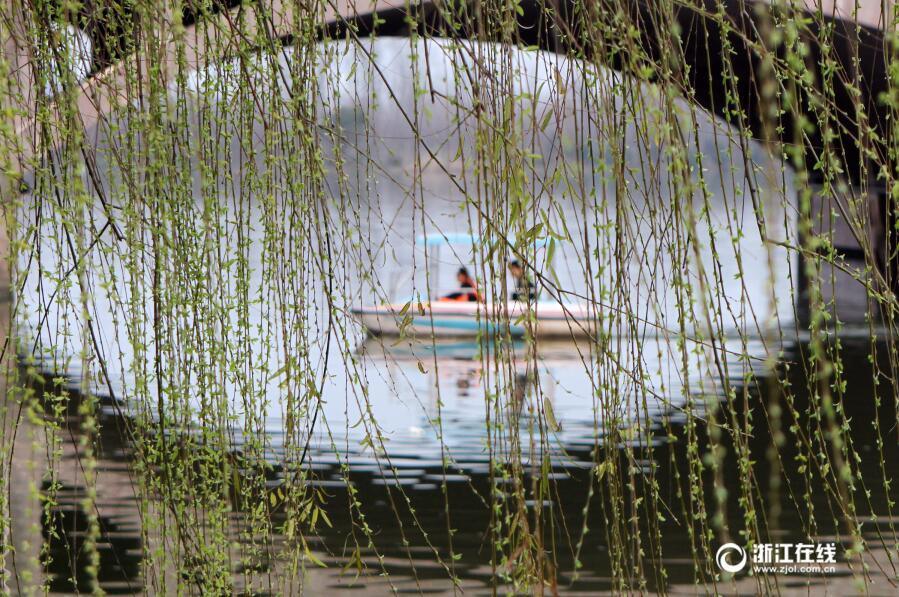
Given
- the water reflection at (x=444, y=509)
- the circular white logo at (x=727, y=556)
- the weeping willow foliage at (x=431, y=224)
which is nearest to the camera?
the weeping willow foliage at (x=431, y=224)

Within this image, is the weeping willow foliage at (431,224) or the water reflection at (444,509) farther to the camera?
the water reflection at (444,509)

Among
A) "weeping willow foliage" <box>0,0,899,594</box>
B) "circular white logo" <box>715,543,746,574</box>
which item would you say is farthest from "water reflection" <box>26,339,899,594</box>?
"weeping willow foliage" <box>0,0,899,594</box>

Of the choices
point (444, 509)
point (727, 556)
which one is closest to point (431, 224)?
point (727, 556)

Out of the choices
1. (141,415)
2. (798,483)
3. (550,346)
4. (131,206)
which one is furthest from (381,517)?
(550,346)

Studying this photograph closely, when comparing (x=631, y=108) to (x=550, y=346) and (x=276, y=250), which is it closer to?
(x=276, y=250)

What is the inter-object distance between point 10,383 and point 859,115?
104cm

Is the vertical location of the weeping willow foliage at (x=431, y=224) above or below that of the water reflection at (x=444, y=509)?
above

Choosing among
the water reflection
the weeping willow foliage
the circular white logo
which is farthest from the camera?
the water reflection

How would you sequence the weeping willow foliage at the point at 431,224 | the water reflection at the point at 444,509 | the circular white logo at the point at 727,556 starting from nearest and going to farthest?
the weeping willow foliage at the point at 431,224, the circular white logo at the point at 727,556, the water reflection at the point at 444,509

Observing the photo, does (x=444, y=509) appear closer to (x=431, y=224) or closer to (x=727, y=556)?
(x=727, y=556)

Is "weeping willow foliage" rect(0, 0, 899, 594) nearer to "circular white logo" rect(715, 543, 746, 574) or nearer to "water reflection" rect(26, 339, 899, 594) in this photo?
"circular white logo" rect(715, 543, 746, 574)

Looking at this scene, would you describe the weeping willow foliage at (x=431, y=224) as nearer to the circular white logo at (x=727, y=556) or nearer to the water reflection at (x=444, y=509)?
the circular white logo at (x=727, y=556)

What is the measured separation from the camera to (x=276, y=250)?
1.43 m

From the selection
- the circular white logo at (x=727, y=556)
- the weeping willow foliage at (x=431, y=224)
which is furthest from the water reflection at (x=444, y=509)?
the weeping willow foliage at (x=431, y=224)
